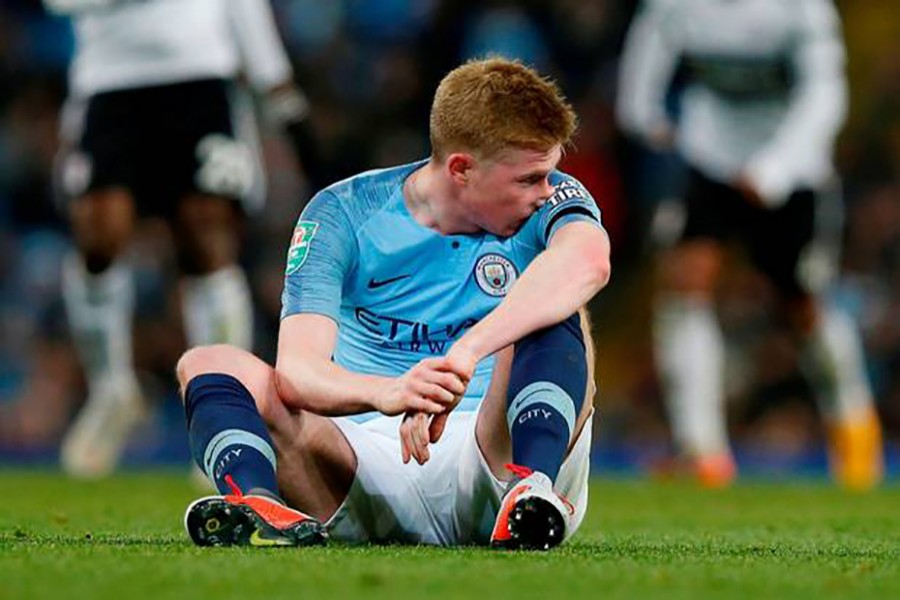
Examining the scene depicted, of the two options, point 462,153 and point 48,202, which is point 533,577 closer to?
point 462,153

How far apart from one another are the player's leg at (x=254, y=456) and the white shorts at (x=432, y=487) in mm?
47

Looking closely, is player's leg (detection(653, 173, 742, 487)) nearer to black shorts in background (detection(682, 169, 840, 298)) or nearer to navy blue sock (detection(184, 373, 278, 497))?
black shorts in background (detection(682, 169, 840, 298))

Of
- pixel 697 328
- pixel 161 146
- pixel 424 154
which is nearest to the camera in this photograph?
pixel 161 146

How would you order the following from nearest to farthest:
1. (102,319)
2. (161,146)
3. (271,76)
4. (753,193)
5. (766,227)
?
(271,76)
(161,146)
(102,319)
(753,193)
(766,227)

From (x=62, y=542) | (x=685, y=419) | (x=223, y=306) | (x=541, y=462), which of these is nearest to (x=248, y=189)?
(x=223, y=306)

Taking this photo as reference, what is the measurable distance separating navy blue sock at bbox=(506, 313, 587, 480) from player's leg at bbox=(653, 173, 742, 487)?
18.9ft

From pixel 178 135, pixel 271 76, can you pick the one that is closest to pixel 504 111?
pixel 271 76

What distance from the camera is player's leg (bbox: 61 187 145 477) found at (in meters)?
9.27

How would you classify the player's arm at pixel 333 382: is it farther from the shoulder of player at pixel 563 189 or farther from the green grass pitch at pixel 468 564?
the shoulder of player at pixel 563 189

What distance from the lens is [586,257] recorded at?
4465mm

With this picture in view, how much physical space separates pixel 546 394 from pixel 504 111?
0.65 m

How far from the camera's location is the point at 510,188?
4.47 meters

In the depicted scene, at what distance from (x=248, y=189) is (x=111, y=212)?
0.66 meters

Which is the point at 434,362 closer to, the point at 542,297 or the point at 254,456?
the point at 542,297
